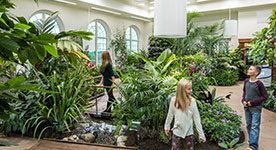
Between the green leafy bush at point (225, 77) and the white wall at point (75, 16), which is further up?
the white wall at point (75, 16)

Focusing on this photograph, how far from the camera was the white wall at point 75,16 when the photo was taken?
23.2 feet

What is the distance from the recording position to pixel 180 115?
222 centimetres

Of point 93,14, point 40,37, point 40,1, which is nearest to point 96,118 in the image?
point 40,37

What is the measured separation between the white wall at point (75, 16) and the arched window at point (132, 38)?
297mm

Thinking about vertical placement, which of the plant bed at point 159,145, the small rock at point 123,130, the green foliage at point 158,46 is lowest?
the plant bed at point 159,145

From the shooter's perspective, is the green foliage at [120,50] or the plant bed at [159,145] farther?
the green foliage at [120,50]

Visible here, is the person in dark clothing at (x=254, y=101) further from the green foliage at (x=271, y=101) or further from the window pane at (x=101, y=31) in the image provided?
the window pane at (x=101, y=31)

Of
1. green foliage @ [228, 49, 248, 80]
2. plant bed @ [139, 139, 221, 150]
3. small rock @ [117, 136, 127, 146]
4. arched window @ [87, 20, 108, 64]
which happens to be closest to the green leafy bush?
green foliage @ [228, 49, 248, 80]

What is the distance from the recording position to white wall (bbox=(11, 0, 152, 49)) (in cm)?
706

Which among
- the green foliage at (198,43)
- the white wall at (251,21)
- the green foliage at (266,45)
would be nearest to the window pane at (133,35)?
the green foliage at (198,43)

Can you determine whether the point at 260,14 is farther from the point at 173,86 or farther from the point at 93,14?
the point at 173,86

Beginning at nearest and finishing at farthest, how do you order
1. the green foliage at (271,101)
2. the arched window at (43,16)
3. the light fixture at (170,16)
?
1. the light fixture at (170,16)
2. the green foliage at (271,101)
3. the arched window at (43,16)

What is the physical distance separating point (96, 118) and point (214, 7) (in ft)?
27.8

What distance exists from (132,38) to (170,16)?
10.4 metres
